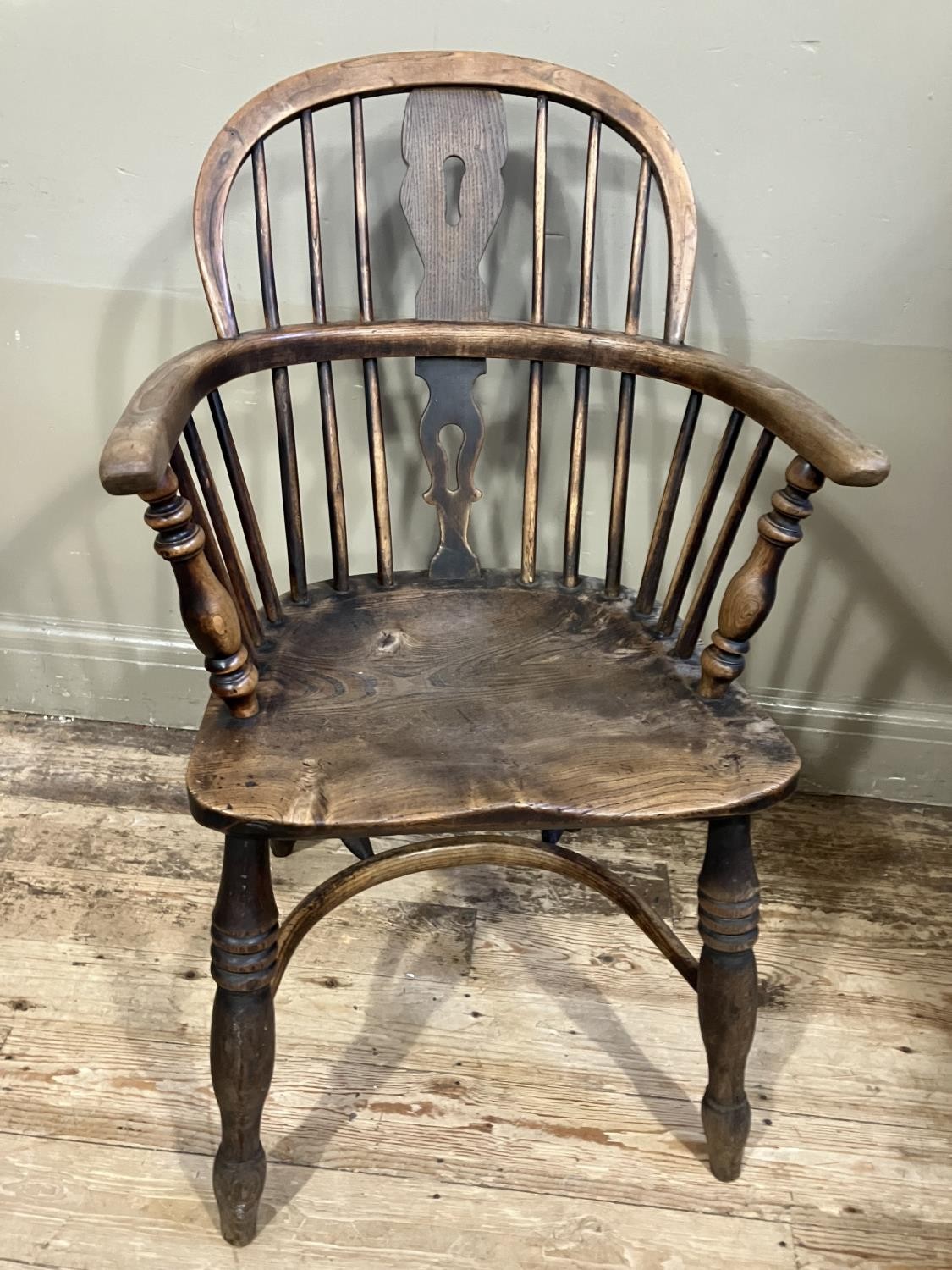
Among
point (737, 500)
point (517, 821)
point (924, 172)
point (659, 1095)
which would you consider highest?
point (924, 172)

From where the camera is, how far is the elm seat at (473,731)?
2.78 ft

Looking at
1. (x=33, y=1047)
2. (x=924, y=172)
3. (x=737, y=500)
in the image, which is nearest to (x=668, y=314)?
(x=737, y=500)

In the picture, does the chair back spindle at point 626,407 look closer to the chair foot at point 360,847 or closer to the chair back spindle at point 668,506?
the chair back spindle at point 668,506

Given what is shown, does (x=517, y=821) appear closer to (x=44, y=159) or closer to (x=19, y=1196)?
(x=19, y=1196)

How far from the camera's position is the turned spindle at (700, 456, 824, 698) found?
86 cm

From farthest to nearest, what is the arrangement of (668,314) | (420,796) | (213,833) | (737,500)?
(213,833), (668,314), (737,500), (420,796)

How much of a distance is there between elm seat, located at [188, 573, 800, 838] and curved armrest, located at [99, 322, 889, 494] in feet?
0.84

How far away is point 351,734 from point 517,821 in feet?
0.57

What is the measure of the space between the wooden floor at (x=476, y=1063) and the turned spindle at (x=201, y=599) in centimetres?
49

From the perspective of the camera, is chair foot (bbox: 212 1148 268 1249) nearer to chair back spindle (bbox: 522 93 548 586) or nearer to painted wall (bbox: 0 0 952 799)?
chair back spindle (bbox: 522 93 548 586)

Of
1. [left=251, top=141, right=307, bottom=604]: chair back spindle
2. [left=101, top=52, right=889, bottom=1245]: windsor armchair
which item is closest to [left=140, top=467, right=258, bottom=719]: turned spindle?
[left=101, top=52, right=889, bottom=1245]: windsor armchair

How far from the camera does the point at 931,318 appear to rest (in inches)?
52.6

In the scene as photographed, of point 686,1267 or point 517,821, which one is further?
point 686,1267

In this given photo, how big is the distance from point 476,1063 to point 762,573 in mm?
656
